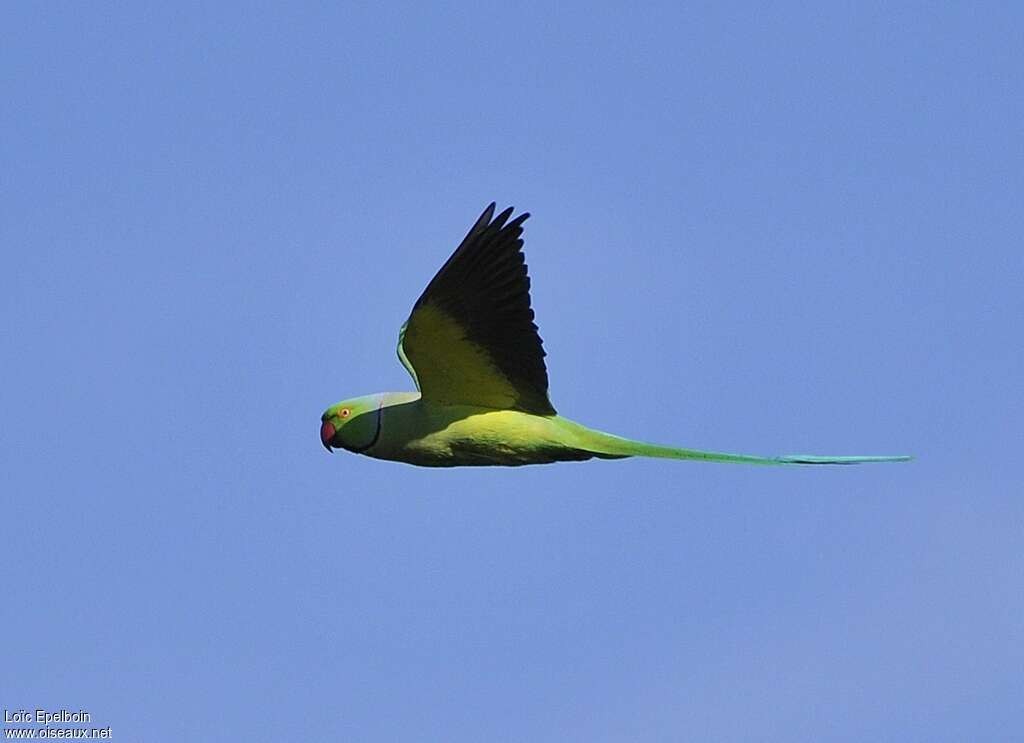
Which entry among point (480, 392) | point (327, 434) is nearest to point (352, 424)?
point (327, 434)

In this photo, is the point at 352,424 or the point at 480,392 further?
the point at 352,424

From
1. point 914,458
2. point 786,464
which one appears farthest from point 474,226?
point 914,458

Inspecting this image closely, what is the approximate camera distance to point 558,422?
456 inches

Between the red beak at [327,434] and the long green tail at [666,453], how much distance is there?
2.03 m

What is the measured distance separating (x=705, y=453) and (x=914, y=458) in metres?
1.58

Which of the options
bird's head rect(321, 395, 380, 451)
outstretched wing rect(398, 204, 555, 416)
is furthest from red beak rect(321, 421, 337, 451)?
outstretched wing rect(398, 204, 555, 416)

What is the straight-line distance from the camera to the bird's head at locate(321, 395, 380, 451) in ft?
39.1

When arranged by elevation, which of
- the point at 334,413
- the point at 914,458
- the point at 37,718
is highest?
the point at 334,413

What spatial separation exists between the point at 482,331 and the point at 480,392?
1.99 feet

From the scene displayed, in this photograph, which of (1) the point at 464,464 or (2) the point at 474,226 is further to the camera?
(1) the point at 464,464

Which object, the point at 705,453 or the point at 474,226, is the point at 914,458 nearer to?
the point at 705,453

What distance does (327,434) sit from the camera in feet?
40.2

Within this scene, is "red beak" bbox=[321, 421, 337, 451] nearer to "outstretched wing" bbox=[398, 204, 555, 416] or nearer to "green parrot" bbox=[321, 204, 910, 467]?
"green parrot" bbox=[321, 204, 910, 467]

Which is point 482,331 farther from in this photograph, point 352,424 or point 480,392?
point 352,424
